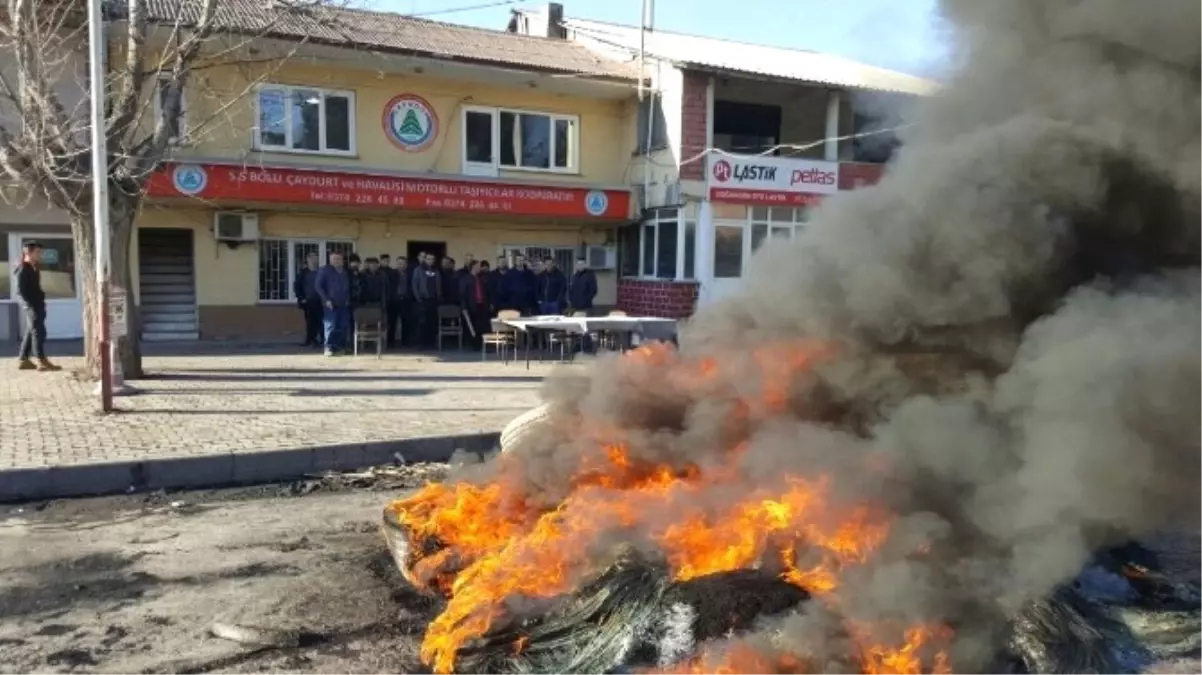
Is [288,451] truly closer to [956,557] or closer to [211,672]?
[211,672]

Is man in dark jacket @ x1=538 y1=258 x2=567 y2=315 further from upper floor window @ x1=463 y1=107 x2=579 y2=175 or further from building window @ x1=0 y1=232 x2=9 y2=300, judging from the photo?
building window @ x1=0 y1=232 x2=9 y2=300

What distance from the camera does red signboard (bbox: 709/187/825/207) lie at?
18953 mm

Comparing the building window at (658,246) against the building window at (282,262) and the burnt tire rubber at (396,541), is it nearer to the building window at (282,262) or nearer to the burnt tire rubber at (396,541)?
the building window at (282,262)

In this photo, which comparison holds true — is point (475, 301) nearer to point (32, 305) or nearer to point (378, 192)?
point (378, 192)

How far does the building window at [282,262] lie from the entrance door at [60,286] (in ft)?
9.97

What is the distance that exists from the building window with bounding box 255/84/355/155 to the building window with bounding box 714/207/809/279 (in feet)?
24.6

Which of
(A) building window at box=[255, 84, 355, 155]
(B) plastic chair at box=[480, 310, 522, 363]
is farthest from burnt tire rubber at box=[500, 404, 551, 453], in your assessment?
(A) building window at box=[255, 84, 355, 155]

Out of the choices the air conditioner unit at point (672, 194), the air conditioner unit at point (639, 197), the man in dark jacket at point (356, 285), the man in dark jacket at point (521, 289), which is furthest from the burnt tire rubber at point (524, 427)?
the air conditioner unit at point (639, 197)

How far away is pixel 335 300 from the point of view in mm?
14938

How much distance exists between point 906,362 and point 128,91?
9.25 m

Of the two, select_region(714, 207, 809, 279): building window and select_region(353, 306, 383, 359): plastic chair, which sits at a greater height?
select_region(714, 207, 809, 279): building window

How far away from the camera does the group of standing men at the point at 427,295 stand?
15.8 metres

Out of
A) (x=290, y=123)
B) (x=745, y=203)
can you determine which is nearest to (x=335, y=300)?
(x=290, y=123)

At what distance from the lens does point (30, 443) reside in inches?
304
